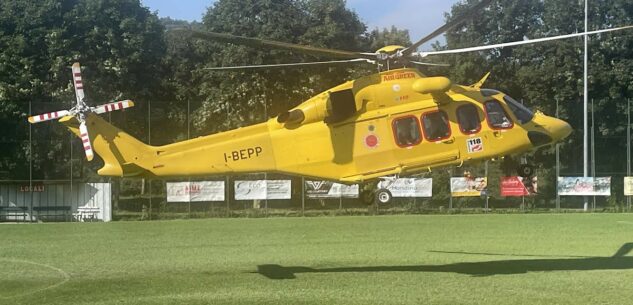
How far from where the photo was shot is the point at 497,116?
17.4m

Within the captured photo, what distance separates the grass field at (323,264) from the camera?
15.0m

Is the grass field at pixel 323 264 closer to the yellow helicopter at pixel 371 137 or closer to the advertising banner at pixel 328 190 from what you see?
the yellow helicopter at pixel 371 137

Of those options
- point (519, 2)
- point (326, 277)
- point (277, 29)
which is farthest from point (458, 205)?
point (326, 277)

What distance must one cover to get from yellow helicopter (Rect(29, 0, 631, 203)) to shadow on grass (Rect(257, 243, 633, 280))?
217 centimetres

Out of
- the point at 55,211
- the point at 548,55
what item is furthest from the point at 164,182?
the point at 548,55

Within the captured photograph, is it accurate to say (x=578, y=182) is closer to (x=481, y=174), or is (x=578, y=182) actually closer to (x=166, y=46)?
(x=481, y=174)

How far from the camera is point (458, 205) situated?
41.6m

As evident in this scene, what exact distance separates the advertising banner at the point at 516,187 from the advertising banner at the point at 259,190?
1191 centimetres

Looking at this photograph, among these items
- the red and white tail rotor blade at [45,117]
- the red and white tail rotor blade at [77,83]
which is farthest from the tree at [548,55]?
the red and white tail rotor blade at [45,117]

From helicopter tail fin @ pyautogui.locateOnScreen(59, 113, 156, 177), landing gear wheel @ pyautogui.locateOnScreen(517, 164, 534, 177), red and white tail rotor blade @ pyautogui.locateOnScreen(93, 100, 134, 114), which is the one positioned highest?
red and white tail rotor blade @ pyautogui.locateOnScreen(93, 100, 134, 114)

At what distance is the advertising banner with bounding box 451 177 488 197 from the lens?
4141 cm

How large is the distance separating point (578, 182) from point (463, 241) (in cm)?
2082

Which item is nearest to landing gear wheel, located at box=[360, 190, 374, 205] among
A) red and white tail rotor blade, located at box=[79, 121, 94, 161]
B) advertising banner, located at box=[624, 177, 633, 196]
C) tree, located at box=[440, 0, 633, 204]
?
red and white tail rotor blade, located at box=[79, 121, 94, 161]

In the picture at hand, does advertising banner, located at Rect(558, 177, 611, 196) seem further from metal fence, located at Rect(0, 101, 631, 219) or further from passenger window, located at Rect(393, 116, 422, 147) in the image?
passenger window, located at Rect(393, 116, 422, 147)
